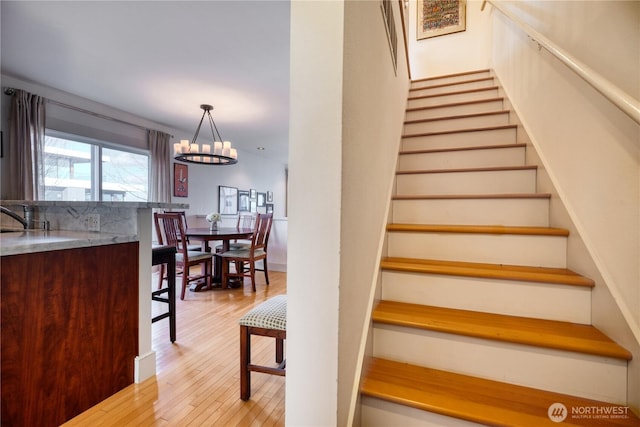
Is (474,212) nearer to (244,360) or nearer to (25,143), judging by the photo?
(244,360)

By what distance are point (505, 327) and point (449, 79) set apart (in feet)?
10.1

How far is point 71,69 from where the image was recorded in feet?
10.2

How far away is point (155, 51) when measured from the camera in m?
2.71

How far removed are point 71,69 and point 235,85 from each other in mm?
1730

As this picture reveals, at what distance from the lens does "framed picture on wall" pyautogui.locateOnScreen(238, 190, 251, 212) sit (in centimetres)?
722

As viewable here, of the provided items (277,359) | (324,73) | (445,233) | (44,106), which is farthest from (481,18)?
(44,106)

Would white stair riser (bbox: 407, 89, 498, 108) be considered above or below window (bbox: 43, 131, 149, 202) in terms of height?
above

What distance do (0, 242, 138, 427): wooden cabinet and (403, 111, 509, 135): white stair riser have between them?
7.61 feet

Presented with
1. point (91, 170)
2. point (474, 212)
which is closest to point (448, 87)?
point (474, 212)

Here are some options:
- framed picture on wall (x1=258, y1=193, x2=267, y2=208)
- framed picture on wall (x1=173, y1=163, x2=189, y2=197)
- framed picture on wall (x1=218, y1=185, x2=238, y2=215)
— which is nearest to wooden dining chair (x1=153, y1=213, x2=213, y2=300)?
framed picture on wall (x1=173, y1=163, x2=189, y2=197)

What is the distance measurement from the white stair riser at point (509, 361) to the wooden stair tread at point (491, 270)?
28 cm

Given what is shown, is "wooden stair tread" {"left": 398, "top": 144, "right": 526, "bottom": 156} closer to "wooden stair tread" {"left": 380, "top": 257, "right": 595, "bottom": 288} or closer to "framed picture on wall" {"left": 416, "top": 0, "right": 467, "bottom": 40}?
"wooden stair tread" {"left": 380, "top": 257, "right": 595, "bottom": 288}

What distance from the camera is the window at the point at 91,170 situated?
12.6ft

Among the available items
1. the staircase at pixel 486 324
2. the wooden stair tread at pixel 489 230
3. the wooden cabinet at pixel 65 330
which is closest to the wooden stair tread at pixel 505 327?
the staircase at pixel 486 324
